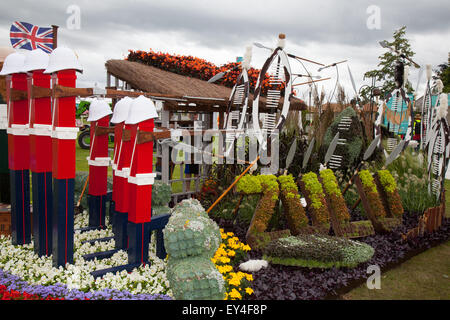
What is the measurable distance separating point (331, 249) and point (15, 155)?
375 centimetres

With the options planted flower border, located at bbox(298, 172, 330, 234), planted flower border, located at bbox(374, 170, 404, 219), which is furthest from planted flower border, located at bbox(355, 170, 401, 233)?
planted flower border, located at bbox(298, 172, 330, 234)

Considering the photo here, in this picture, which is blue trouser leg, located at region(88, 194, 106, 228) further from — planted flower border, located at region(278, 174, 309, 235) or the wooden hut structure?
planted flower border, located at region(278, 174, 309, 235)

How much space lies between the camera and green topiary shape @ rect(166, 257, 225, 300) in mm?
2980

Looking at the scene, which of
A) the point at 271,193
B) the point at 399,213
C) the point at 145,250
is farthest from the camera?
the point at 399,213

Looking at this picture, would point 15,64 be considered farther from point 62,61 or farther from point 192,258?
point 192,258

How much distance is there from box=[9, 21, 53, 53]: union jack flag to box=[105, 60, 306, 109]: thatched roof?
1.33m

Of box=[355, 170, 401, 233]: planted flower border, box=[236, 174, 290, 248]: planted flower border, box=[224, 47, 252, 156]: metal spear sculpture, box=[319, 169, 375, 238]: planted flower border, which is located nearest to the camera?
box=[236, 174, 290, 248]: planted flower border

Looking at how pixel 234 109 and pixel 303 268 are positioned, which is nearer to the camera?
pixel 303 268

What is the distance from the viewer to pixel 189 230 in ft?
10.6

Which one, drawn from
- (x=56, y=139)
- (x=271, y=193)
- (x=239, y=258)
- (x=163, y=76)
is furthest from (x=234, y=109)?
(x=56, y=139)

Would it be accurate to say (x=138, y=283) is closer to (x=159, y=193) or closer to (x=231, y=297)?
(x=231, y=297)

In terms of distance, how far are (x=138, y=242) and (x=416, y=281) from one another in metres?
3.20

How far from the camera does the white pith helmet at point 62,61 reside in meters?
3.53
